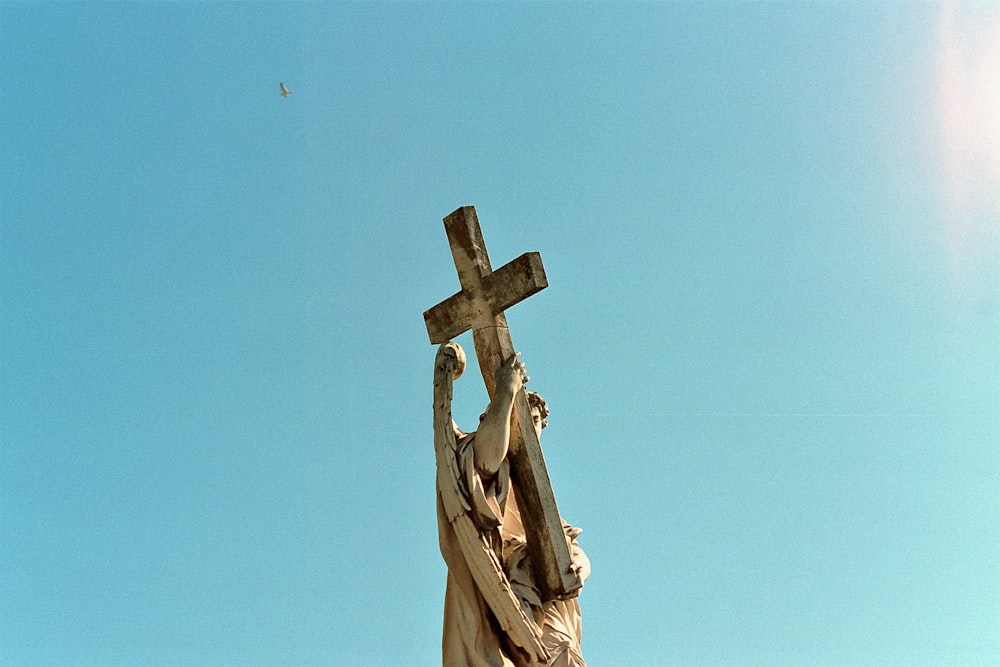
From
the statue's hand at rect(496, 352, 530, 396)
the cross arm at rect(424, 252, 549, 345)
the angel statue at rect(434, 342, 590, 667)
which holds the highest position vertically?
the cross arm at rect(424, 252, 549, 345)

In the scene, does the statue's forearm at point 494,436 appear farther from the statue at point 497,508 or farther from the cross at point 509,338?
the cross at point 509,338

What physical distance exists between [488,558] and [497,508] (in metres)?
0.38

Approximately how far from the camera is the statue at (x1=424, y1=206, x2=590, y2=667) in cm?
838

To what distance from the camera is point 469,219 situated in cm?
928

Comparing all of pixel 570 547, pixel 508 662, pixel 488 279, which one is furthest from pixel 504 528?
pixel 488 279

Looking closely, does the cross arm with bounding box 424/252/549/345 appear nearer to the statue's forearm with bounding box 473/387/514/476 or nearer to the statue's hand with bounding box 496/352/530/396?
the statue's hand with bounding box 496/352/530/396

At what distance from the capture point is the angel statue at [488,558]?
8336 millimetres

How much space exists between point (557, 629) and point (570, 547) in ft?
1.82

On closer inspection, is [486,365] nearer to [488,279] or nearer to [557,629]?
[488,279]

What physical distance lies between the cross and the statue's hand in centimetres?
9

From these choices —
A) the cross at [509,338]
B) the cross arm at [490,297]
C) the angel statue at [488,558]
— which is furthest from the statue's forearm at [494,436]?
the cross arm at [490,297]

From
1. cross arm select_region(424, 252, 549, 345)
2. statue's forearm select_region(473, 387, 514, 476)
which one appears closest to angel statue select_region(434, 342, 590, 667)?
statue's forearm select_region(473, 387, 514, 476)

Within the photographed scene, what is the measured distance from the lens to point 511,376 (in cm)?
876

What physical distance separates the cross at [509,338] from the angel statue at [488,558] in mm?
98
